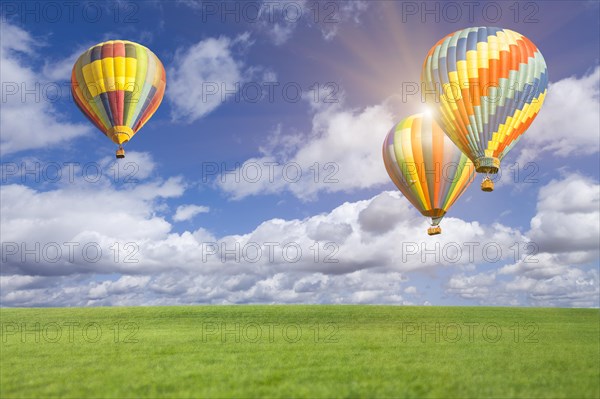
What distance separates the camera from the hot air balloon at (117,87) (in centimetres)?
2761

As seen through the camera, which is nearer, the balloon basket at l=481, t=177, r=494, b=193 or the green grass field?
the green grass field

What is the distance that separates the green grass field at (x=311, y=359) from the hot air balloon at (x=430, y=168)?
24.8 ft

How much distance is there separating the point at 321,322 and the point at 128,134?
1678 cm

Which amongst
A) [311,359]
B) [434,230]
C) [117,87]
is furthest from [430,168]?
[117,87]

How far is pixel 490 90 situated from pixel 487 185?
5071 mm

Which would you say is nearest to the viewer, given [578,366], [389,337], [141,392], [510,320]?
[141,392]

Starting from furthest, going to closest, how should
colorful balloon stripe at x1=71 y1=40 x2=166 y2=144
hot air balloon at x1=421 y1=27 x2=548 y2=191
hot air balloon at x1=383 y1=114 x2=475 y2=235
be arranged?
hot air balloon at x1=383 y1=114 x2=475 y2=235, colorful balloon stripe at x1=71 y1=40 x2=166 y2=144, hot air balloon at x1=421 y1=27 x2=548 y2=191

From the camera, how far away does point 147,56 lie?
2934 cm

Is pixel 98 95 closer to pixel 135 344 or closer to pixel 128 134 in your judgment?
pixel 128 134

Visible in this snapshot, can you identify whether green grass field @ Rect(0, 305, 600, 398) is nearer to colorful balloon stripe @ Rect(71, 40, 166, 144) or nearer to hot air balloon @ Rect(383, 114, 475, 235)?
hot air balloon @ Rect(383, 114, 475, 235)

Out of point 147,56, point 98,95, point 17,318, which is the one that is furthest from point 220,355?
point 17,318

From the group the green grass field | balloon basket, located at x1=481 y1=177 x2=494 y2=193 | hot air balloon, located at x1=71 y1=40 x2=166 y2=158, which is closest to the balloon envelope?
balloon basket, located at x1=481 y1=177 x2=494 y2=193

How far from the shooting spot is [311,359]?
1584 cm

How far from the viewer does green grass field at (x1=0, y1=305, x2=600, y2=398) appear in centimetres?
1193
